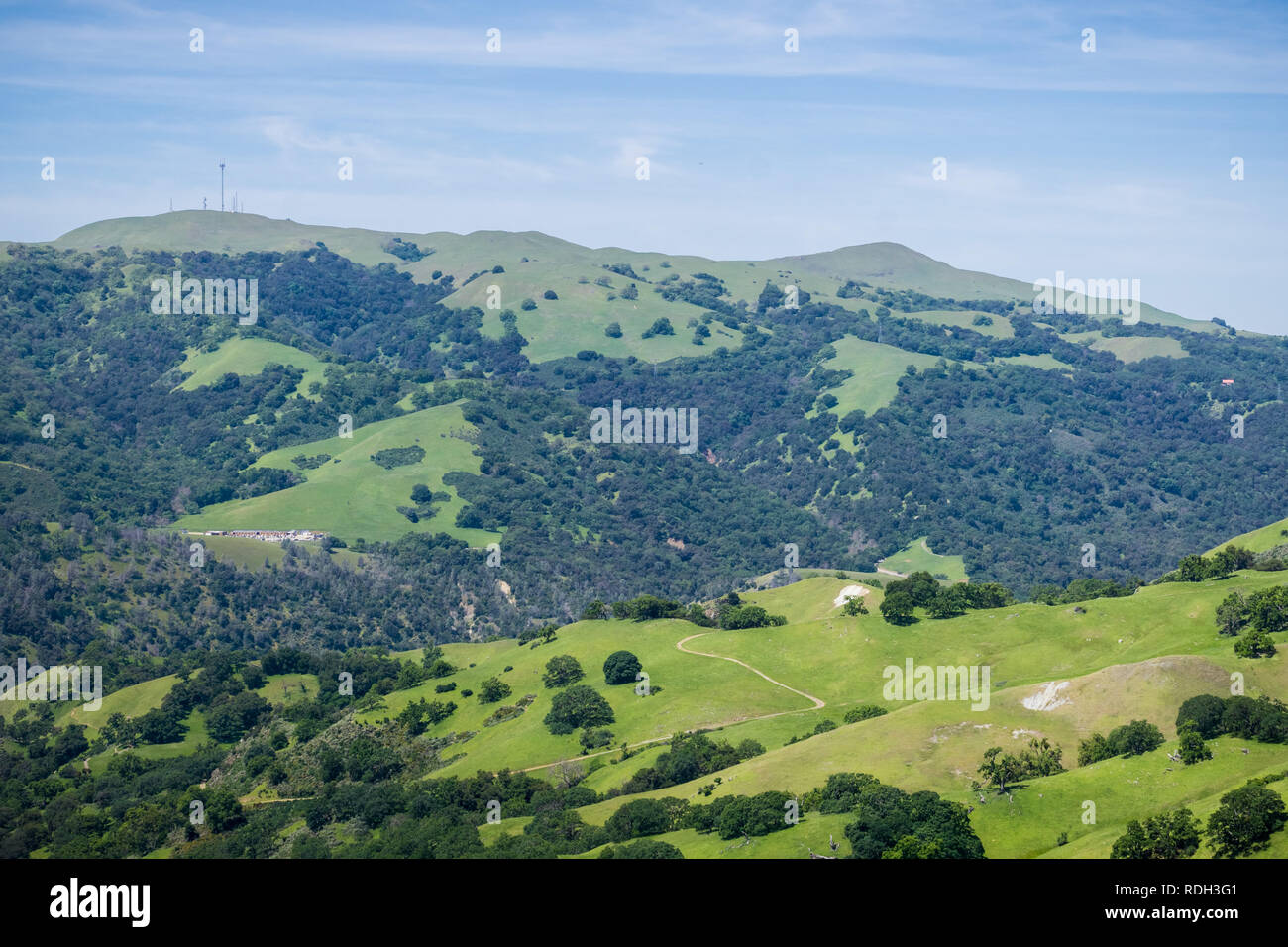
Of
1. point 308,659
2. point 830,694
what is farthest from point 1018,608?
point 308,659

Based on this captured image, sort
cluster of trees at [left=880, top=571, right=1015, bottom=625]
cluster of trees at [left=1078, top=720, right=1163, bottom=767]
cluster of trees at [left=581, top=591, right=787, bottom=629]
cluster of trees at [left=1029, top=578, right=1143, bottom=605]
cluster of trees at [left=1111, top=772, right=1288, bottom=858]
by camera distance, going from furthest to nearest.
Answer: cluster of trees at [left=581, top=591, right=787, bottom=629] < cluster of trees at [left=1029, top=578, right=1143, bottom=605] < cluster of trees at [left=880, top=571, right=1015, bottom=625] < cluster of trees at [left=1078, top=720, right=1163, bottom=767] < cluster of trees at [left=1111, top=772, right=1288, bottom=858]

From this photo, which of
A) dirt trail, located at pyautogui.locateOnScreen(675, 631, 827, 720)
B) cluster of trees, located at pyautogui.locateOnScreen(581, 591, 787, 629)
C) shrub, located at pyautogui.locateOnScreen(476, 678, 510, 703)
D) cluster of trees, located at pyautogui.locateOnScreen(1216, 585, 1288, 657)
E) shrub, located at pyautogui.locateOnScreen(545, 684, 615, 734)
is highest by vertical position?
cluster of trees, located at pyautogui.locateOnScreen(1216, 585, 1288, 657)

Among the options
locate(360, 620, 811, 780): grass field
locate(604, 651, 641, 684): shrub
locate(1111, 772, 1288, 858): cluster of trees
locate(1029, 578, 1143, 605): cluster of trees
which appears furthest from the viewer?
locate(1029, 578, 1143, 605): cluster of trees

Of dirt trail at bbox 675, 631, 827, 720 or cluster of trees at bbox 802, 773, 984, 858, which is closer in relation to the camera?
cluster of trees at bbox 802, 773, 984, 858

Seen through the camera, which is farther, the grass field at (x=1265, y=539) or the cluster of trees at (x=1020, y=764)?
the grass field at (x=1265, y=539)

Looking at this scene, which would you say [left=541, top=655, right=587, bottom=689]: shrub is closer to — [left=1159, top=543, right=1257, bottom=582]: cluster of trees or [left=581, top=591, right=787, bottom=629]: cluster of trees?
[left=581, top=591, right=787, bottom=629]: cluster of trees

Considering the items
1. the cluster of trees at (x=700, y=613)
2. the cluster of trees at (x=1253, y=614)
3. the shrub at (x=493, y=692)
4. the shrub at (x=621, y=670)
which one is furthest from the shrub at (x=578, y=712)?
the cluster of trees at (x=1253, y=614)

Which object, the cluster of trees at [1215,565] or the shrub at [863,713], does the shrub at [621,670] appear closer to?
the shrub at [863,713]

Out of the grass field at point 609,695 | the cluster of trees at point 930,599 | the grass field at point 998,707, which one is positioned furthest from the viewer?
the cluster of trees at point 930,599

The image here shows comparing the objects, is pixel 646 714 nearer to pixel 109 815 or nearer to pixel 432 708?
pixel 432 708

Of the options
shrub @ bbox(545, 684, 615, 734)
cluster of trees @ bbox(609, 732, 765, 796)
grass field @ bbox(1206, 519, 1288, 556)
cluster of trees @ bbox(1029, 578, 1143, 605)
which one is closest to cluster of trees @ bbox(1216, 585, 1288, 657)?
cluster of trees @ bbox(1029, 578, 1143, 605)

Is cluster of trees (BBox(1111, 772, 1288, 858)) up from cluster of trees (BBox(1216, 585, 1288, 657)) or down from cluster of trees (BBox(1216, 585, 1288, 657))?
down
